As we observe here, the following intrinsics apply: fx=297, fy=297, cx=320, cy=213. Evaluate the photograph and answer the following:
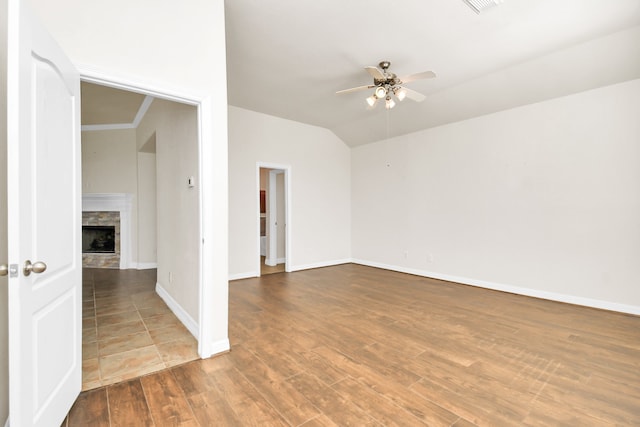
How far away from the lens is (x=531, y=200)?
4176 millimetres

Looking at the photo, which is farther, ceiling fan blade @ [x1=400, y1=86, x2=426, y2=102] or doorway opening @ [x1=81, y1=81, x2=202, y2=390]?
ceiling fan blade @ [x1=400, y1=86, x2=426, y2=102]

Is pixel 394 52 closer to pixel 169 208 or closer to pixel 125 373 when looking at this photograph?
pixel 169 208

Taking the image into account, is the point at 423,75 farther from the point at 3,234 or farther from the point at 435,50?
the point at 3,234

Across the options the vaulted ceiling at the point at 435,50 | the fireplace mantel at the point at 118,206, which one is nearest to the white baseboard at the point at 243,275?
the fireplace mantel at the point at 118,206

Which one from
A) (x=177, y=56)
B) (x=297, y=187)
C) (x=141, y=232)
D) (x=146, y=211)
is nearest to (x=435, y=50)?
(x=177, y=56)

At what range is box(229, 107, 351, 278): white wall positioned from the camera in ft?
17.1

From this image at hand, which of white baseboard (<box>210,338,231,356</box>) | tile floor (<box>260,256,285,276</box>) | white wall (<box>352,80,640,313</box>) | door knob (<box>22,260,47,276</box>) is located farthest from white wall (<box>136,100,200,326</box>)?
white wall (<box>352,80,640,313</box>)

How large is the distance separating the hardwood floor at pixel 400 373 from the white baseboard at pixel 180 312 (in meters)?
0.39

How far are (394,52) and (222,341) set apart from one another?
3.45 m

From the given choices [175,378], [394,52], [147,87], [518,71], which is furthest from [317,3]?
[175,378]

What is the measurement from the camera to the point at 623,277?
11.5 feet

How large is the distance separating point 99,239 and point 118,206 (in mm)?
829

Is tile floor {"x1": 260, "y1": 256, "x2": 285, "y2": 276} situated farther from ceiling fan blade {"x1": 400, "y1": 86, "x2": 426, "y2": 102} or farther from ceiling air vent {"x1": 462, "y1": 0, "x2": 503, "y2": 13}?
ceiling air vent {"x1": 462, "y1": 0, "x2": 503, "y2": 13}

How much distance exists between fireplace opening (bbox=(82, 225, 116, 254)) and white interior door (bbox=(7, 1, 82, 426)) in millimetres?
5159
